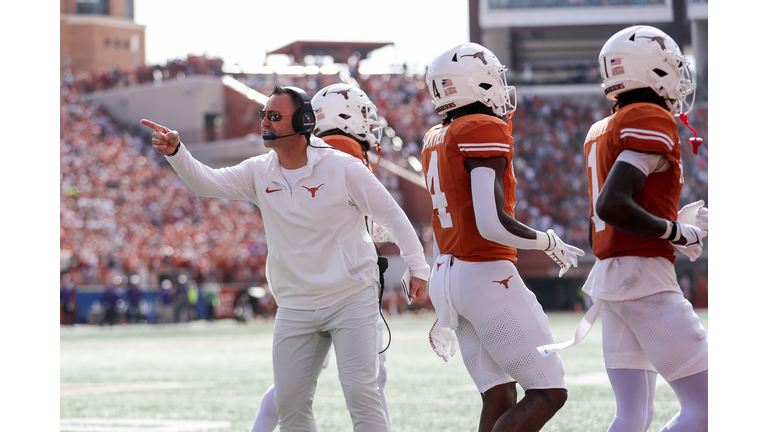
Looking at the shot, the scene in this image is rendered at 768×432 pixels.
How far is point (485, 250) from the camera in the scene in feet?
11.1

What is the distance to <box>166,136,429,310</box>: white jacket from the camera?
360 centimetres

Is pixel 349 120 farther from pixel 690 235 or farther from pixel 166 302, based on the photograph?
pixel 166 302

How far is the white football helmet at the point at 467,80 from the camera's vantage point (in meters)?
3.53

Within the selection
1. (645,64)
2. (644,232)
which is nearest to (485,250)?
(644,232)

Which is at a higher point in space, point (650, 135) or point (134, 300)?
point (650, 135)

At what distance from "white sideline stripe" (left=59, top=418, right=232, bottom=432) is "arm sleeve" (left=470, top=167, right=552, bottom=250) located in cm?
308

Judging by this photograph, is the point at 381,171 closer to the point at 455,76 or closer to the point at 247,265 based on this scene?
the point at 247,265

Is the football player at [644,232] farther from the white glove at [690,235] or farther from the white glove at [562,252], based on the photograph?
the white glove at [562,252]

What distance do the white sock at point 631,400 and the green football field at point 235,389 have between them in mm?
2314

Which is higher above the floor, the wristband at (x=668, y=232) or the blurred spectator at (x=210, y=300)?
the wristband at (x=668, y=232)

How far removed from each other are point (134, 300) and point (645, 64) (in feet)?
60.5

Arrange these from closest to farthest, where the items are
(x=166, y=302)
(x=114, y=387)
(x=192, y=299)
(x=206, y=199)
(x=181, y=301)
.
A: 1. (x=114, y=387)
2. (x=166, y=302)
3. (x=181, y=301)
4. (x=192, y=299)
5. (x=206, y=199)

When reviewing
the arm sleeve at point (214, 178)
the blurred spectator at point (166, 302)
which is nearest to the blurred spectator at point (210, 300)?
the blurred spectator at point (166, 302)

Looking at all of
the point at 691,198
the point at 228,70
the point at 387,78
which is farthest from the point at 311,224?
the point at 228,70
